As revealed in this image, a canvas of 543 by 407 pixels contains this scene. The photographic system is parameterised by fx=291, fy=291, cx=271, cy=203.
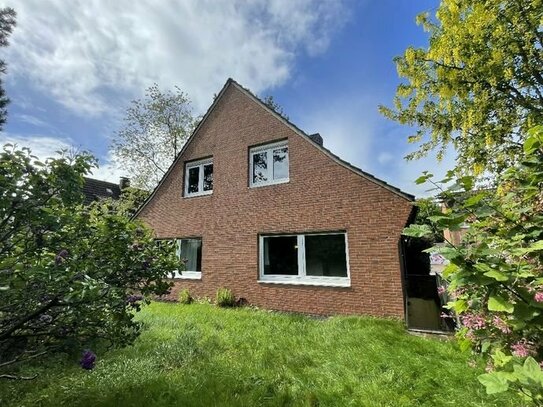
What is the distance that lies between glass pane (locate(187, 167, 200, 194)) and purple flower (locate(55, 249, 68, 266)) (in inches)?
388

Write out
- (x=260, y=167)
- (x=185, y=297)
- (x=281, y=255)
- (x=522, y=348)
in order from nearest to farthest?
(x=522, y=348)
(x=281, y=255)
(x=260, y=167)
(x=185, y=297)

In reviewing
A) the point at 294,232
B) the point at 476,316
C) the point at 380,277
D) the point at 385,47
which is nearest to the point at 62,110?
the point at 294,232

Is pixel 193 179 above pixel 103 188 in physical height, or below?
below

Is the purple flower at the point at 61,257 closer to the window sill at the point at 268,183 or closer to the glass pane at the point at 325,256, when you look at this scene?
the glass pane at the point at 325,256

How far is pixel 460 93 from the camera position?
740 cm

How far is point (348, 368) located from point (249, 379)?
5.31 feet

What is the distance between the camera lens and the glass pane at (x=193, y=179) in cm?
1301

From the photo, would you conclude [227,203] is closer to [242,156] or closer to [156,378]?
[242,156]

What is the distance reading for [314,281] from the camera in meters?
9.09

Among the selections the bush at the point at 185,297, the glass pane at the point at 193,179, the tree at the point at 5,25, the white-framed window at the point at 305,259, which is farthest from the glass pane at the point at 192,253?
the tree at the point at 5,25

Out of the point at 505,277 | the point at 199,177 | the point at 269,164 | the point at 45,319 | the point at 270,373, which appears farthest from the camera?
the point at 199,177

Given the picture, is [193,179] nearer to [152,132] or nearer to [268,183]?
[268,183]

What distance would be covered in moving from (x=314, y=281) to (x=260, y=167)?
4.73m

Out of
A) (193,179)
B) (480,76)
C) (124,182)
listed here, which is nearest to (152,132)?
(124,182)
